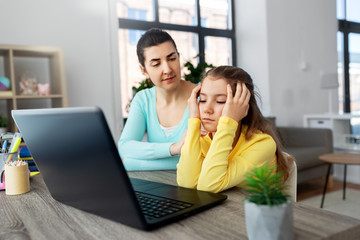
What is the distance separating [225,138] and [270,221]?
0.42 m

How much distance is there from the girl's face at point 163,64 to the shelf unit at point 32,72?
6.31ft

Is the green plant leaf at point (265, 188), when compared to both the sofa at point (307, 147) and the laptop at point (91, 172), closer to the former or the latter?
the laptop at point (91, 172)

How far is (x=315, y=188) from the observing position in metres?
3.89

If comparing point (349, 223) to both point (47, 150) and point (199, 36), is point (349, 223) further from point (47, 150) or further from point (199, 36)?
point (199, 36)

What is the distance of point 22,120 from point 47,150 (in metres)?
0.09

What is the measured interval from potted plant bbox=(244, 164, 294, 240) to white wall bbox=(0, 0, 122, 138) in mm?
3321

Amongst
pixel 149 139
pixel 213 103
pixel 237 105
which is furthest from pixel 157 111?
pixel 237 105

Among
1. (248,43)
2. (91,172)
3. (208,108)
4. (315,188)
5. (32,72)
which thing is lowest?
(315,188)

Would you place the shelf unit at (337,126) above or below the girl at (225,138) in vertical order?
below

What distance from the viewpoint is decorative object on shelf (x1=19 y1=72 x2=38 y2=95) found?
9.95 ft

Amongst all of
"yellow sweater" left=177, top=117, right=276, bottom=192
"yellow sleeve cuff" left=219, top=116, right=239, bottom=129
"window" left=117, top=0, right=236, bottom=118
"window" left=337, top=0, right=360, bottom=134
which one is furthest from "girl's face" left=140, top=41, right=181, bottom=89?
"window" left=337, top=0, right=360, bottom=134

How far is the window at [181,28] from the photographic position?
13.7ft

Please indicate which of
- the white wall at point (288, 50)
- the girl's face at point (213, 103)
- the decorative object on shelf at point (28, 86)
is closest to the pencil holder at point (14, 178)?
the girl's face at point (213, 103)

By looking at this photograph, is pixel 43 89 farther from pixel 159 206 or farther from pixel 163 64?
pixel 159 206
